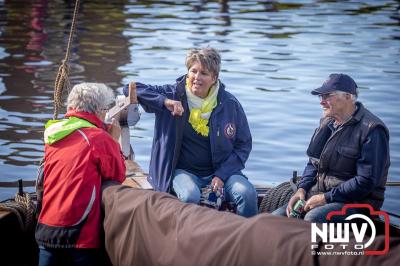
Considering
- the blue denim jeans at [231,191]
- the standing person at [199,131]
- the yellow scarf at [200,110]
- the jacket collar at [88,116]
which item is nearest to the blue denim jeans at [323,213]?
the blue denim jeans at [231,191]

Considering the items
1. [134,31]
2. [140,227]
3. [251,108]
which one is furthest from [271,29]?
[140,227]

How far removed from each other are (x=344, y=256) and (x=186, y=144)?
2.80 m

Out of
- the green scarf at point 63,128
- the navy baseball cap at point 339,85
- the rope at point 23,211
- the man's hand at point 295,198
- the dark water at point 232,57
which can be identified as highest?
the navy baseball cap at point 339,85

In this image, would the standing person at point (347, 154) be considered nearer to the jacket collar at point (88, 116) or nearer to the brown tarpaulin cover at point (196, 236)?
the brown tarpaulin cover at point (196, 236)

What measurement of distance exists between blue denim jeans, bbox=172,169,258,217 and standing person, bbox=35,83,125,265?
1.04 m

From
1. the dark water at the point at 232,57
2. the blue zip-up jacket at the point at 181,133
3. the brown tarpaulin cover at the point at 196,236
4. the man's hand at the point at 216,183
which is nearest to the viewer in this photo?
the brown tarpaulin cover at the point at 196,236

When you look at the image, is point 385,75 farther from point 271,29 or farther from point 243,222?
point 243,222

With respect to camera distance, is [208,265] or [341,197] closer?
[208,265]

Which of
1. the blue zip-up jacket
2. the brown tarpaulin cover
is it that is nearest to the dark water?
the blue zip-up jacket

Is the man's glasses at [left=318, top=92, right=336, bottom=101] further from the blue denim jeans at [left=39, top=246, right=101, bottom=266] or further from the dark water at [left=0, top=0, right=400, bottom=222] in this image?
the dark water at [left=0, top=0, right=400, bottom=222]

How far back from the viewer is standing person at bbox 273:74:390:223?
666cm

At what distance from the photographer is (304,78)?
20.1 metres

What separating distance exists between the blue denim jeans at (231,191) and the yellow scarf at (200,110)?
380 mm

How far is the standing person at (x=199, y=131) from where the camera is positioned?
23.7 feet
